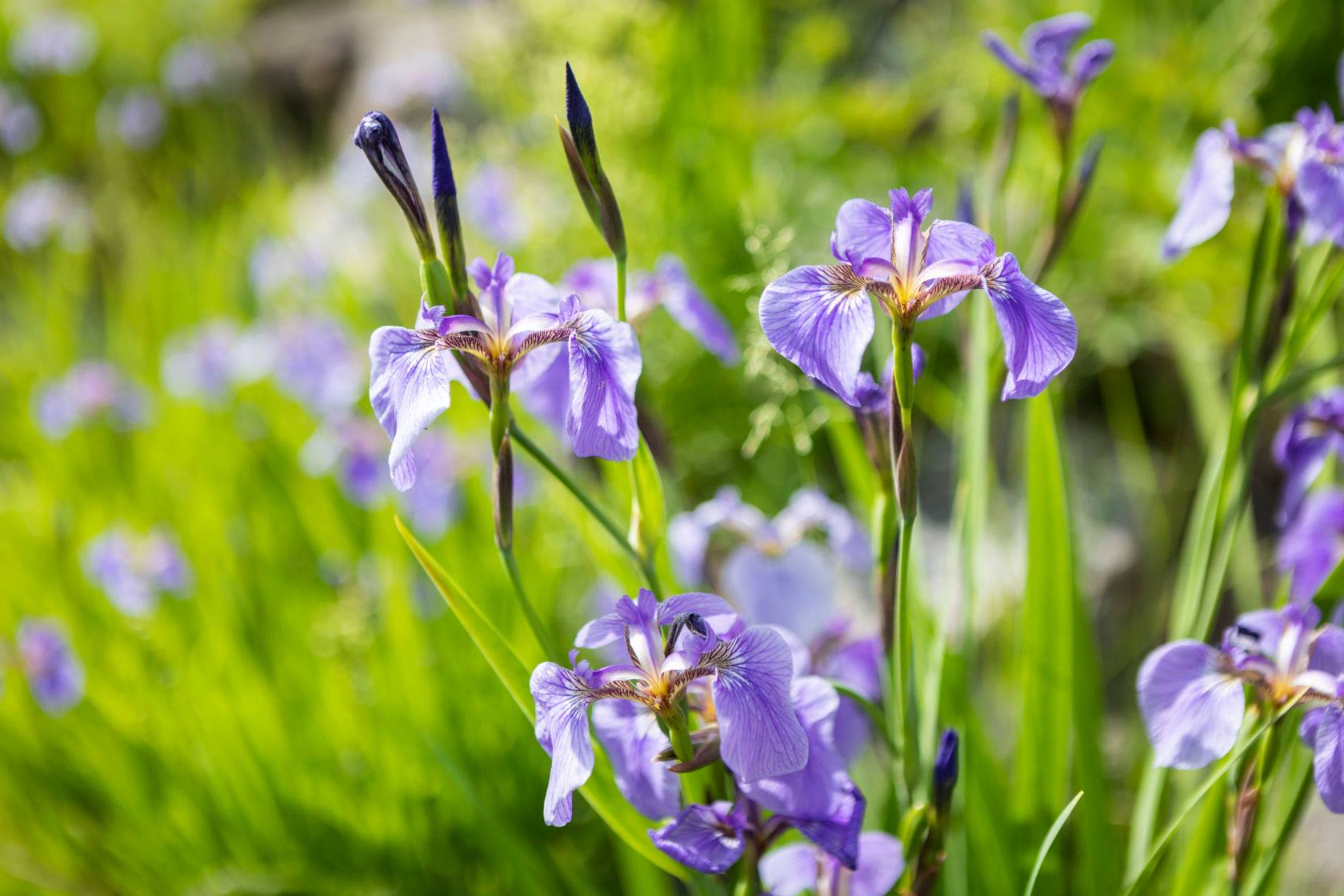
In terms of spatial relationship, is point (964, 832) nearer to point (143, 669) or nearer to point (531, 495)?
point (531, 495)

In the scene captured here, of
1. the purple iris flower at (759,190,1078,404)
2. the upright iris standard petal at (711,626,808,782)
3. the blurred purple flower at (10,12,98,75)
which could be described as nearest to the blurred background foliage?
the purple iris flower at (759,190,1078,404)

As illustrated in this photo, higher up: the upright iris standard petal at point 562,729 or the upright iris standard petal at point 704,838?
the upright iris standard petal at point 562,729

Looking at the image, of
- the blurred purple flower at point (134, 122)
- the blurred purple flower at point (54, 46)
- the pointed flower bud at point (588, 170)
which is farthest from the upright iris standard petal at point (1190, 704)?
the blurred purple flower at point (54, 46)

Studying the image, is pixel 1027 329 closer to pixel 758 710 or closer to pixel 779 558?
pixel 758 710

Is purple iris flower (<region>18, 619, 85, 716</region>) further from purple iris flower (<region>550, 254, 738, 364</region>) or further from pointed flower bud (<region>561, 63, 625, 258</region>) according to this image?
pointed flower bud (<region>561, 63, 625, 258</region>)

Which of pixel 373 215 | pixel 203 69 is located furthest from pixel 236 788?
pixel 203 69

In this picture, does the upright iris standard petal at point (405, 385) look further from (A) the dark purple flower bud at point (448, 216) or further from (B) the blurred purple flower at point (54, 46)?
(B) the blurred purple flower at point (54, 46)
